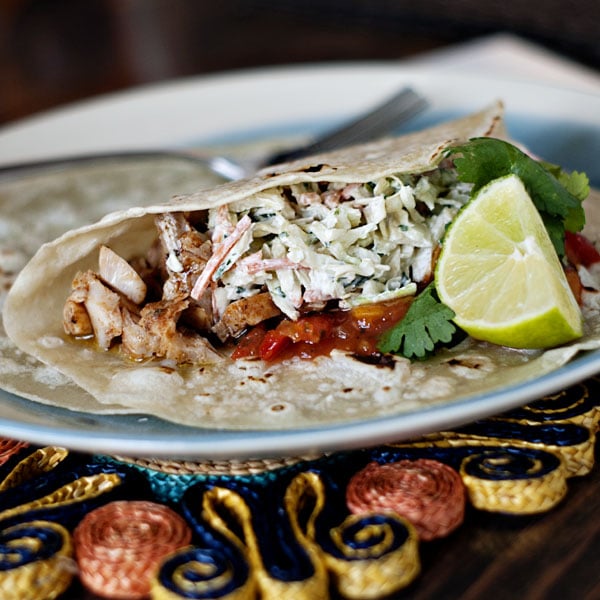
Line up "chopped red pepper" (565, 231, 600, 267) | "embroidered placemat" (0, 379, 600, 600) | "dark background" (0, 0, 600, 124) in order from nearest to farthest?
"embroidered placemat" (0, 379, 600, 600) < "chopped red pepper" (565, 231, 600, 267) < "dark background" (0, 0, 600, 124)

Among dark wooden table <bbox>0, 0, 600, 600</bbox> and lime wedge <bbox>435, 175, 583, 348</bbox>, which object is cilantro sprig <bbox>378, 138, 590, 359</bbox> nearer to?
lime wedge <bbox>435, 175, 583, 348</bbox>

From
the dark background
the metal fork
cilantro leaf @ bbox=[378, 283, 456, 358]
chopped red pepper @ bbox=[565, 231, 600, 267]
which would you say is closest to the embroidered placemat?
cilantro leaf @ bbox=[378, 283, 456, 358]

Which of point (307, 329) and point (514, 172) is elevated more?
point (514, 172)

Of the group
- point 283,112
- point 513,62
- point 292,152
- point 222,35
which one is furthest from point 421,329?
point 222,35

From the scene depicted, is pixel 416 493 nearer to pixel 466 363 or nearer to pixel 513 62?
pixel 466 363

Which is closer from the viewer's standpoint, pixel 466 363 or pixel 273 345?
pixel 466 363

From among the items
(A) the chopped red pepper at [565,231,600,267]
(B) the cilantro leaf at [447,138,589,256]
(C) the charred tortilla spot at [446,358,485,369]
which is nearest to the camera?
(C) the charred tortilla spot at [446,358,485,369]

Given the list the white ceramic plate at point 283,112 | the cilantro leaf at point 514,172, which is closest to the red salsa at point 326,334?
the cilantro leaf at point 514,172

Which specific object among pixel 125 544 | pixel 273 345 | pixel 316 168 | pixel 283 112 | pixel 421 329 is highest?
pixel 316 168
